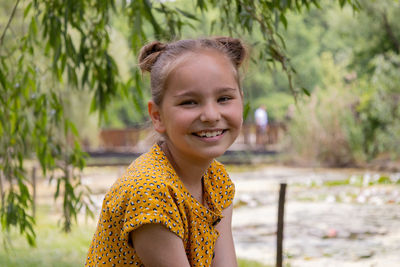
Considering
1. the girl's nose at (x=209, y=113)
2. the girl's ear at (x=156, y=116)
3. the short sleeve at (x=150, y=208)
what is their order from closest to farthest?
the short sleeve at (x=150, y=208), the girl's nose at (x=209, y=113), the girl's ear at (x=156, y=116)

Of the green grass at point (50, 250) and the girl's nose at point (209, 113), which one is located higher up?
the girl's nose at point (209, 113)

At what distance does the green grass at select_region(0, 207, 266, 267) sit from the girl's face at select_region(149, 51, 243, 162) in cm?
265

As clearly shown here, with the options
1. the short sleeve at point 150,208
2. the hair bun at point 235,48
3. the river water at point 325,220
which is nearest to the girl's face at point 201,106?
the hair bun at point 235,48

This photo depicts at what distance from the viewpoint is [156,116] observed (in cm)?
178

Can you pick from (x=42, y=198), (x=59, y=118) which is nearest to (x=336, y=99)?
(x=42, y=198)

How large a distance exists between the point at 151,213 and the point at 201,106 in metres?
0.37

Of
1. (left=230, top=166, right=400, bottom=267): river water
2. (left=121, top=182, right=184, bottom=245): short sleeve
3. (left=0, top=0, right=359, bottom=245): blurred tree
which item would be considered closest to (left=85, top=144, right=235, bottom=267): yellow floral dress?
(left=121, top=182, right=184, bottom=245): short sleeve

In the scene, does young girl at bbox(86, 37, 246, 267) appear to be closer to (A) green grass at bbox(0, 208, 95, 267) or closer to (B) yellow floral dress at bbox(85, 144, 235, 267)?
(B) yellow floral dress at bbox(85, 144, 235, 267)

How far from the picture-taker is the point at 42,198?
33.3ft

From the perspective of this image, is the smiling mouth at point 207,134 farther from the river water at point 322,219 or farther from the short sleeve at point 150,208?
the river water at point 322,219

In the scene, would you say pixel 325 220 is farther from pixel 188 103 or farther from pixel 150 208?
pixel 150 208

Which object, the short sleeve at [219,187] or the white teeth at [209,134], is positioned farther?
the short sleeve at [219,187]

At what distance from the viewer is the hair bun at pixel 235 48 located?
1834mm

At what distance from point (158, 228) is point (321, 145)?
13034 millimetres
